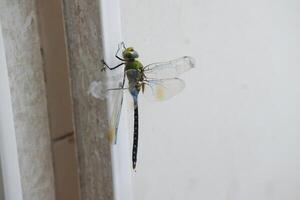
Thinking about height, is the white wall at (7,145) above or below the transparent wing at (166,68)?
below

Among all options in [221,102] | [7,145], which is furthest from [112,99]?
[221,102]

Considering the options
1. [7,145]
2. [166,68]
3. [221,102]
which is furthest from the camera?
[221,102]

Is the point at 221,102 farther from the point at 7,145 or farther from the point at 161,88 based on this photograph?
the point at 7,145

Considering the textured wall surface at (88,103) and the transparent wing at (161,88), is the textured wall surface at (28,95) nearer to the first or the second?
the textured wall surface at (88,103)

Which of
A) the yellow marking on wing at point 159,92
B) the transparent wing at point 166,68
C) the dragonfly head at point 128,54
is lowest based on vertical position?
the yellow marking on wing at point 159,92

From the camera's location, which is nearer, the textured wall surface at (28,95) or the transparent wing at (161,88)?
the textured wall surface at (28,95)

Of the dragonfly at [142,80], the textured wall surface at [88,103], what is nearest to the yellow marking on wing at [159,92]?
the dragonfly at [142,80]

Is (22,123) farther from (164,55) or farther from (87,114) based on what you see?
(164,55)
